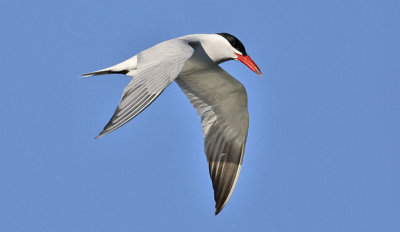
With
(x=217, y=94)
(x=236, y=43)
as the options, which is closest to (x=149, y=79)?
(x=236, y=43)

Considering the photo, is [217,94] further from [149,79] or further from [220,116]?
[149,79]

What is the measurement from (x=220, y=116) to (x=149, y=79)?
3195mm

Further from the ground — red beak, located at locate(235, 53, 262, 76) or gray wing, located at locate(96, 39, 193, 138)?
red beak, located at locate(235, 53, 262, 76)

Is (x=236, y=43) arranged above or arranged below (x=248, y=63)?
above

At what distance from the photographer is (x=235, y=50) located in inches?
384

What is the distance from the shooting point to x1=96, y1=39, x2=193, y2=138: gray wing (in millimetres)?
6771

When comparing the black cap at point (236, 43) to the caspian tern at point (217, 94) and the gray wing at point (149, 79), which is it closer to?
the caspian tern at point (217, 94)

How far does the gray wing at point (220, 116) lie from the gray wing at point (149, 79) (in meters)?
1.81

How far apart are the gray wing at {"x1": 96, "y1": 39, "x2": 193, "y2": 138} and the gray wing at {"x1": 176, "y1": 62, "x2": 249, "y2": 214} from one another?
181cm

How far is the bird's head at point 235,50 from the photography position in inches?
383

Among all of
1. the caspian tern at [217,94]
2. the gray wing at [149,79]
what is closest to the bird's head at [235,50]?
the caspian tern at [217,94]

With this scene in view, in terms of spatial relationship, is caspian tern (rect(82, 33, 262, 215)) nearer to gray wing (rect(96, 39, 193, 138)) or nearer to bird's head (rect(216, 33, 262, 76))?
bird's head (rect(216, 33, 262, 76))

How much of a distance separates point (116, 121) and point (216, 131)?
12.4 feet

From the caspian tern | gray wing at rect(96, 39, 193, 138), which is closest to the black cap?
the caspian tern
